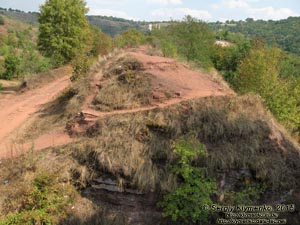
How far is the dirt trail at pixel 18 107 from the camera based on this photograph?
10555mm

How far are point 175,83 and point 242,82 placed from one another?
21.8 feet

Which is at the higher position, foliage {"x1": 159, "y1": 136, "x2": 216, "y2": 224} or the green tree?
the green tree

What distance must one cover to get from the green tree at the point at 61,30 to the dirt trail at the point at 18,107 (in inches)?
153

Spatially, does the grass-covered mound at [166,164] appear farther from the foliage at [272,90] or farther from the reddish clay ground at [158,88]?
the foliage at [272,90]

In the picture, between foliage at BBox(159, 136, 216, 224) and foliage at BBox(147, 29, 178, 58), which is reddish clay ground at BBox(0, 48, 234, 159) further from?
foliage at BBox(147, 29, 178, 58)

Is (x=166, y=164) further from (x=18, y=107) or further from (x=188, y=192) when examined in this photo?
(x=18, y=107)

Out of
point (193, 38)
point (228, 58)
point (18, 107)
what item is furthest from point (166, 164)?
point (228, 58)

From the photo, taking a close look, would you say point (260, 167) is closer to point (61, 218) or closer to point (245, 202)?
point (245, 202)

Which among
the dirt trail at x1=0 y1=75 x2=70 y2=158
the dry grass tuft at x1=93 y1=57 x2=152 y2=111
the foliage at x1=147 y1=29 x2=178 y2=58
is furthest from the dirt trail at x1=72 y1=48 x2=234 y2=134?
the foliage at x1=147 y1=29 x2=178 y2=58

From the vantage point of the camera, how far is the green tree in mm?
22938

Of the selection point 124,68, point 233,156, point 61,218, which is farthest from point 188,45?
point 61,218

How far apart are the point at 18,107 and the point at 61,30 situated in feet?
33.6

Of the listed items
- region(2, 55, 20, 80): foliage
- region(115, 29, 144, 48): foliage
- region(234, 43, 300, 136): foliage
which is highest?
region(115, 29, 144, 48): foliage

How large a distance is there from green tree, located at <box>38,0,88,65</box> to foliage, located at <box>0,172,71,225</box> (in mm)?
17633
